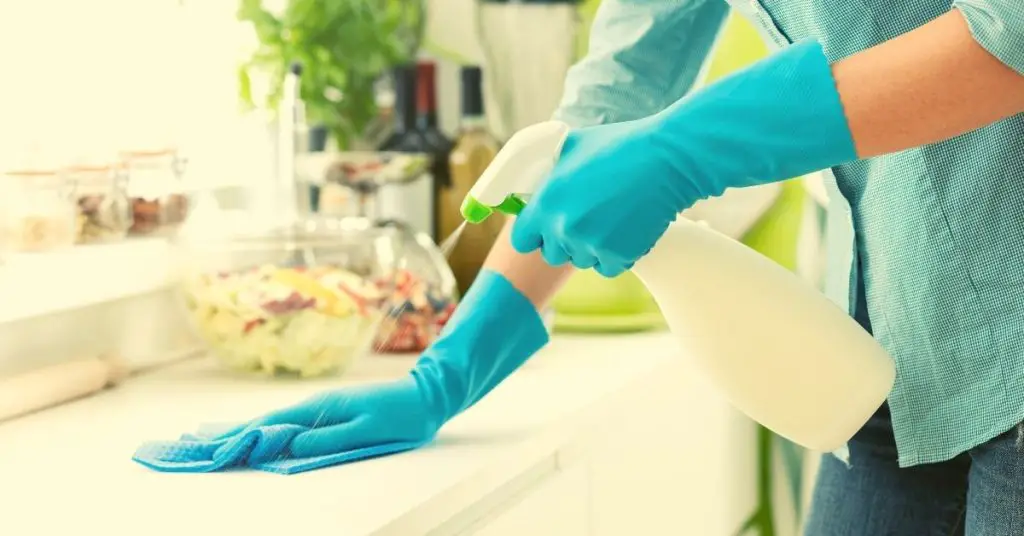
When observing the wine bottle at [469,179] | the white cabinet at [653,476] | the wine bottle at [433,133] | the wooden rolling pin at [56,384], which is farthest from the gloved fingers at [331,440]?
the wine bottle at [433,133]

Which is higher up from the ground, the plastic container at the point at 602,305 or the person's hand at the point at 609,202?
the person's hand at the point at 609,202

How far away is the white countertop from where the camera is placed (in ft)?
2.68

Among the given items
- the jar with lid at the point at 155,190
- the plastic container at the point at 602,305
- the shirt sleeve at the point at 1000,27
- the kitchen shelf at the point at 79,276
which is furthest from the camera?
the plastic container at the point at 602,305

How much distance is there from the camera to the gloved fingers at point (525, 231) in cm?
79

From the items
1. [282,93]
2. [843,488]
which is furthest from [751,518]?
[282,93]

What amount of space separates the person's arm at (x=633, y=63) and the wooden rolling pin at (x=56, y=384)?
44 cm

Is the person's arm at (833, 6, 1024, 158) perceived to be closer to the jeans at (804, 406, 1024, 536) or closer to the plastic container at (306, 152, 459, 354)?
the jeans at (804, 406, 1024, 536)

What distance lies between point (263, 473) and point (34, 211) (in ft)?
1.50

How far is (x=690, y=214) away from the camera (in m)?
1.53

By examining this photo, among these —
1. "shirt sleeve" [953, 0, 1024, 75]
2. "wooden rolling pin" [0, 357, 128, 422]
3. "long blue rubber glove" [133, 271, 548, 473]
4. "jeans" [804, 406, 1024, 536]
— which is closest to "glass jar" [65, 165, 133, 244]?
"wooden rolling pin" [0, 357, 128, 422]

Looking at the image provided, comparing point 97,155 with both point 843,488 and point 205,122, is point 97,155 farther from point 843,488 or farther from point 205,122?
point 843,488

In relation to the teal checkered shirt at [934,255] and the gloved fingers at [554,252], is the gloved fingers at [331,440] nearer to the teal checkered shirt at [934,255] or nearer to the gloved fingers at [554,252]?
the gloved fingers at [554,252]

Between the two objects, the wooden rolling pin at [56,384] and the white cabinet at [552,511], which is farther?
the wooden rolling pin at [56,384]

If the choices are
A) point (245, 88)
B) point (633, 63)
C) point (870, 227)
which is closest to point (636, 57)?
point (633, 63)
